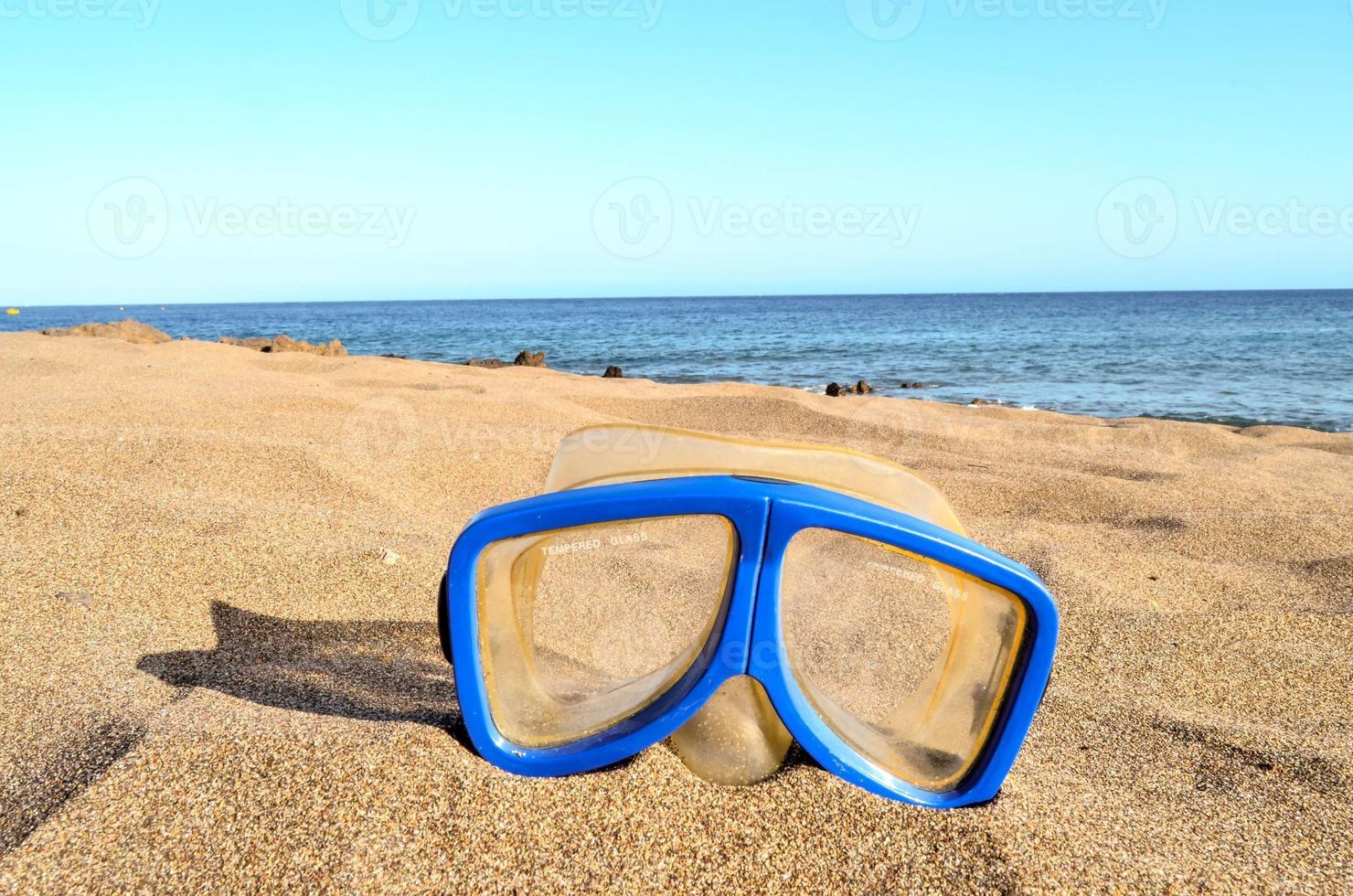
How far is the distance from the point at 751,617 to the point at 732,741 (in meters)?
0.33

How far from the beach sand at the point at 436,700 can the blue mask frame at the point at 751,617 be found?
0.33 feet

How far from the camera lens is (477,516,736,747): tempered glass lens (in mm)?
1231

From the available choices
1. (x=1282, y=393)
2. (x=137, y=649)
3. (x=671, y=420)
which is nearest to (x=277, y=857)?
(x=137, y=649)

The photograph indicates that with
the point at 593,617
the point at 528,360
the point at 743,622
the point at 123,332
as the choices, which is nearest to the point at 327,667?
the point at 593,617

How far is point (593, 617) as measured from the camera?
60.2 inches

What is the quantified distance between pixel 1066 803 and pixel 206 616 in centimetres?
223

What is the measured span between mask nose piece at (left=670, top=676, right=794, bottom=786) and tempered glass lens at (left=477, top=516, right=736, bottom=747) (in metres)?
0.12

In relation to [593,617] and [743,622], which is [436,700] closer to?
[593,617]

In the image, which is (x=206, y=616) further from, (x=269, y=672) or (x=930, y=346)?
(x=930, y=346)

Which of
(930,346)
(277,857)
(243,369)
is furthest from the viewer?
(930,346)

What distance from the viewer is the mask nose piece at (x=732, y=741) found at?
1368mm

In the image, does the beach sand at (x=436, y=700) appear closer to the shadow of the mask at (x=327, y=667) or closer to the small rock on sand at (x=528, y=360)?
the shadow of the mask at (x=327, y=667)

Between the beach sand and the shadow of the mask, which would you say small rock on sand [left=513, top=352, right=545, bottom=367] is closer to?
the beach sand

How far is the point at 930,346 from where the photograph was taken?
27016 mm
